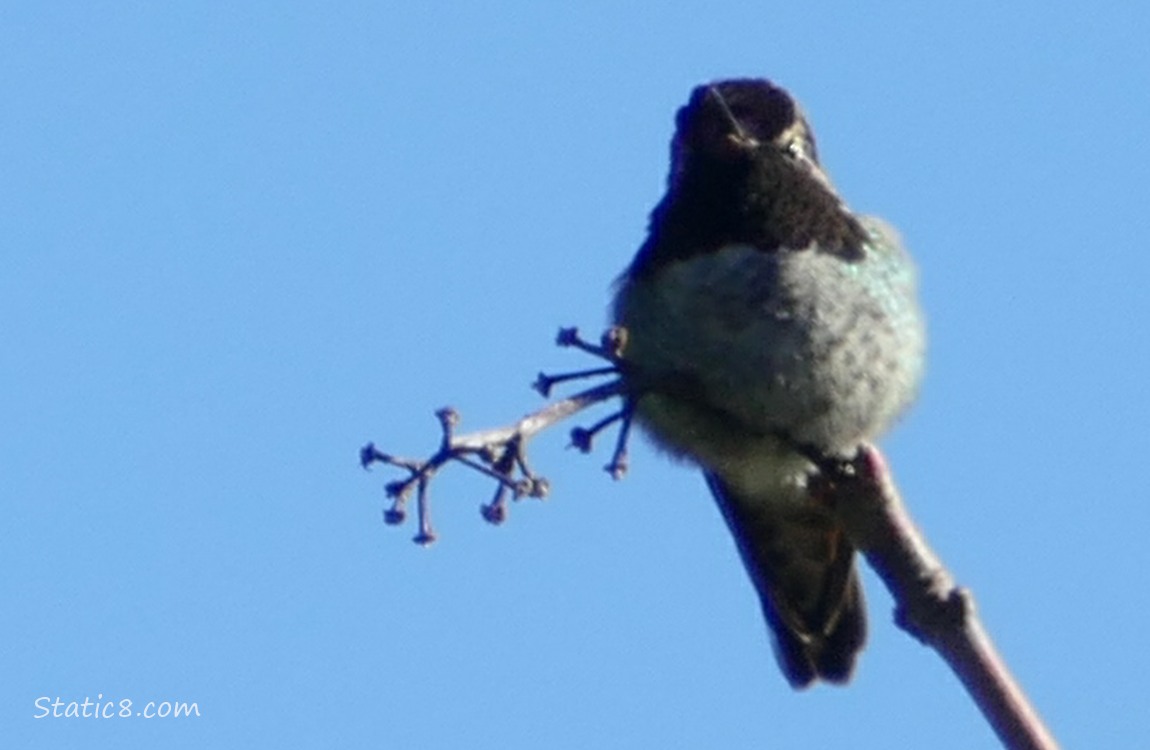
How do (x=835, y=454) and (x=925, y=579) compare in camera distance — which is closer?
(x=925, y=579)

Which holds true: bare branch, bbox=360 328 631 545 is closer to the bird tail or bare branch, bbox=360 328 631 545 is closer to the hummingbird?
the hummingbird

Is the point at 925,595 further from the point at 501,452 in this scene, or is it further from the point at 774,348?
the point at 774,348

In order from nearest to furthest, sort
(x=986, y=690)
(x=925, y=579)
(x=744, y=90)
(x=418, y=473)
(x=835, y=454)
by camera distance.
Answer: (x=986, y=690) → (x=925, y=579) → (x=418, y=473) → (x=835, y=454) → (x=744, y=90)

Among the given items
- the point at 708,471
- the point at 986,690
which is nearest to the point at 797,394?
the point at 708,471

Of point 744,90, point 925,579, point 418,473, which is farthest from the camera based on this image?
point 744,90

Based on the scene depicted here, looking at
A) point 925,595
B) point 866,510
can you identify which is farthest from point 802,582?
point 925,595

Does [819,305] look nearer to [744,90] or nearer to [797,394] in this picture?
[797,394]
